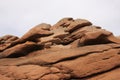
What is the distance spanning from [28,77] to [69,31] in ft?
47.5

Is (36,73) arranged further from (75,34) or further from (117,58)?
(75,34)

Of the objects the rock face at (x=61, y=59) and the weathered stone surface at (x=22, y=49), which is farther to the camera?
the weathered stone surface at (x=22, y=49)

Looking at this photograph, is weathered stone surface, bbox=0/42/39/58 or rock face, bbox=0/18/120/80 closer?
rock face, bbox=0/18/120/80

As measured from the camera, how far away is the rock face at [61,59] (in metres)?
32.7

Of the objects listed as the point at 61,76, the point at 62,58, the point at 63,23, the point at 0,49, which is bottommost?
the point at 61,76

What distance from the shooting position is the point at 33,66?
33.2 m

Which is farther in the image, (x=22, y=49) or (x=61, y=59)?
(x=22, y=49)

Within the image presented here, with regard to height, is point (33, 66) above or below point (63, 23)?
below

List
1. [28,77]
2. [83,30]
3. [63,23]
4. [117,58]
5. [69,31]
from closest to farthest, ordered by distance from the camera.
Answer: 1. [28,77]
2. [117,58]
3. [83,30]
4. [69,31]
5. [63,23]

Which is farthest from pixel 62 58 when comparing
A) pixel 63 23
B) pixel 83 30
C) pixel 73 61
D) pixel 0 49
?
pixel 63 23

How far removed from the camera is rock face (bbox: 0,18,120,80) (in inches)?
1287

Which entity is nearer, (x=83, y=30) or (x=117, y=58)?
(x=117, y=58)

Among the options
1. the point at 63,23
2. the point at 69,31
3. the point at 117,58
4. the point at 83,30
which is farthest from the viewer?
the point at 63,23

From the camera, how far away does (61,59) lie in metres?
33.7
